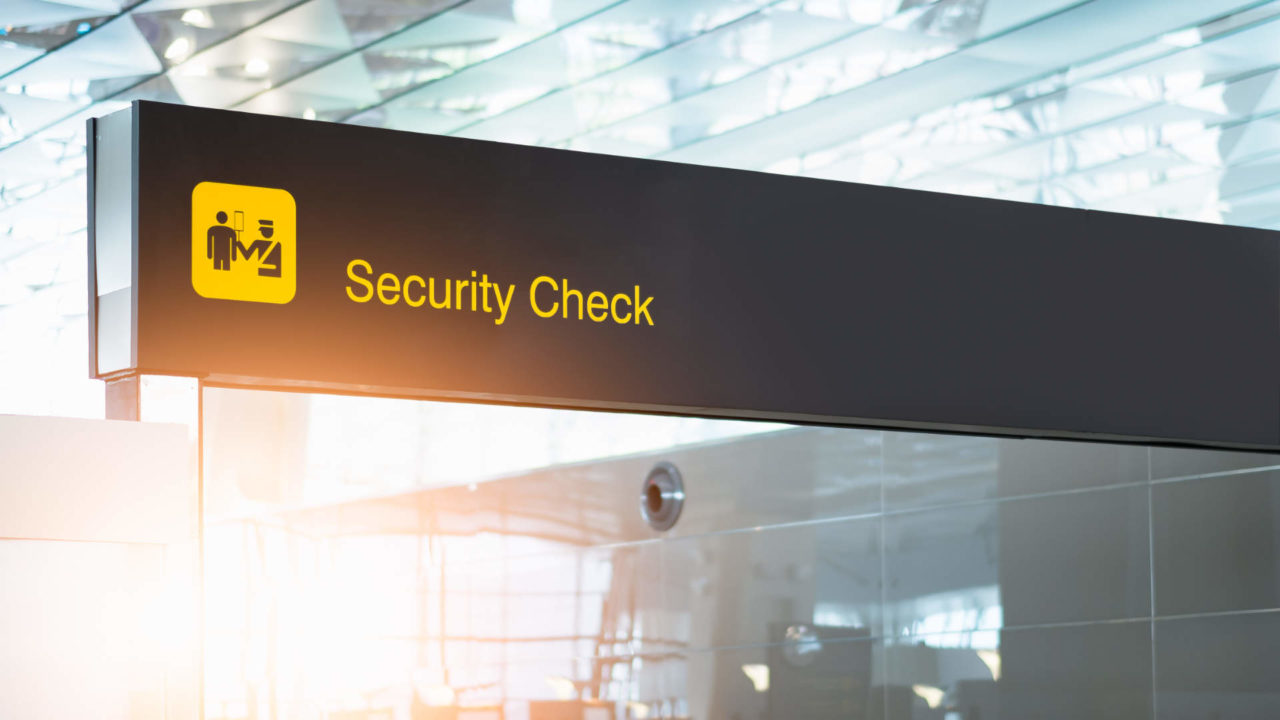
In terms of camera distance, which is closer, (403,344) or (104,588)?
(104,588)

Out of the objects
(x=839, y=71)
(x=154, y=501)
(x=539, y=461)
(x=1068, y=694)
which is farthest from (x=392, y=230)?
(x=539, y=461)

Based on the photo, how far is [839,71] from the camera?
10719 millimetres

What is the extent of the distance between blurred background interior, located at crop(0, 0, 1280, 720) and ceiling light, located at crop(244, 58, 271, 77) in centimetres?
2

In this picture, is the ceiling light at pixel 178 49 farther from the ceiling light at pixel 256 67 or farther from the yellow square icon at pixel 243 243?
the yellow square icon at pixel 243 243

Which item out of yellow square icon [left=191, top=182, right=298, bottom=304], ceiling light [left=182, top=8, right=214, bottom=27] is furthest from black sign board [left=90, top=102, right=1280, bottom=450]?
ceiling light [left=182, top=8, right=214, bottom=27]

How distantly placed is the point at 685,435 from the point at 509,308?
10952 mm

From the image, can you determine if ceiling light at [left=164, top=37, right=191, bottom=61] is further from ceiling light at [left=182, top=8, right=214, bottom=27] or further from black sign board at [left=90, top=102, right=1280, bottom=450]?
black sign board at [left=90, top=102, right=1280, bottom=450]

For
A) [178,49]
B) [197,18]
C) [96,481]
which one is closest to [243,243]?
[96,481]

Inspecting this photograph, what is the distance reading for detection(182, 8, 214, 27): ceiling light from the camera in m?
9.90

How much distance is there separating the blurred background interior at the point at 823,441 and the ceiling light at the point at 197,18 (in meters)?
0.03

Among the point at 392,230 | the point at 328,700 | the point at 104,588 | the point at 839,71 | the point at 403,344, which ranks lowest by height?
the point at 328,700

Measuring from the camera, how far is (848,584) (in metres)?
12.7

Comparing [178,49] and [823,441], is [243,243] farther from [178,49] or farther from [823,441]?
A: [823,441]

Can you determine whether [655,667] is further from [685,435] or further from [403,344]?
[403,344]
